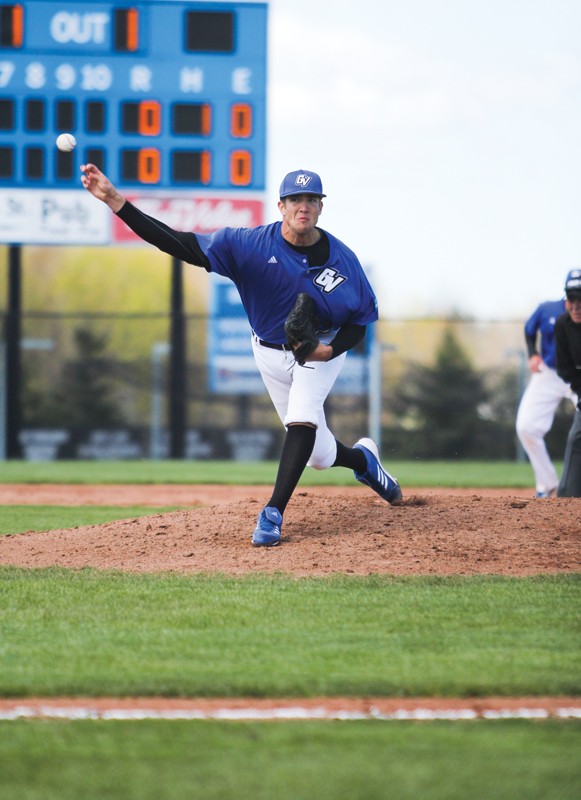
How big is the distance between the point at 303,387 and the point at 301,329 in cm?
43

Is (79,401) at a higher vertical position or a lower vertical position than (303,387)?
lower

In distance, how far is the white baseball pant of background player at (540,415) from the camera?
10.7 m

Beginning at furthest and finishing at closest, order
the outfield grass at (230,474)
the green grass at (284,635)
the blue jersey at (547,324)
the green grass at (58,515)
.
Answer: the outfield grass at (230,474) < the blue jersey at (547,324) < the green grass at (58,515) < the green grass at (284,635)

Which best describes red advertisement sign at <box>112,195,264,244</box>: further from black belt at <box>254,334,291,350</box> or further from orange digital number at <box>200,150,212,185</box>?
black belt at <box>254,334,291,350</box>

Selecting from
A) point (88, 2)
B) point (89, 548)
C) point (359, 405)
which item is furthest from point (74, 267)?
point (89, 548)

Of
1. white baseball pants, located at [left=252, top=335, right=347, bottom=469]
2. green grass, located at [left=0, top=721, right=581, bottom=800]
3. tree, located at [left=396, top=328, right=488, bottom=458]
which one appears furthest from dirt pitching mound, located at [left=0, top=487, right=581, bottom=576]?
tree, located at [left=396, top=328, right=488, bottom=458]

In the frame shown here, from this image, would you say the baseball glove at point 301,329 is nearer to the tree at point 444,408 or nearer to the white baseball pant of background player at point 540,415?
the white baseball pant of background player at point 540,415

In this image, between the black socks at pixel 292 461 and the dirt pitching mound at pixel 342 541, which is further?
the black socks at pixel 292 461

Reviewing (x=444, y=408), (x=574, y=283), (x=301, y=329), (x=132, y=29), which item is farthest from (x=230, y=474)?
(x=301, y=329)

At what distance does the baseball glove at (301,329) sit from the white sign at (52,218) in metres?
13.5

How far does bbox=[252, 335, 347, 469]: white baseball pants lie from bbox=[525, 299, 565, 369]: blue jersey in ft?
14.6

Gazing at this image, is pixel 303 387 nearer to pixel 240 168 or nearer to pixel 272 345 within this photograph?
pixel 272 345

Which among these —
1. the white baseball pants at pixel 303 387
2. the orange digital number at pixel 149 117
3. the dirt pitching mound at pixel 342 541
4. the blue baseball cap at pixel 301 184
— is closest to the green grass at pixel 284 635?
the dirt pitching mound at pixel 342 541

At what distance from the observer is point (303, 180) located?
608 cm
